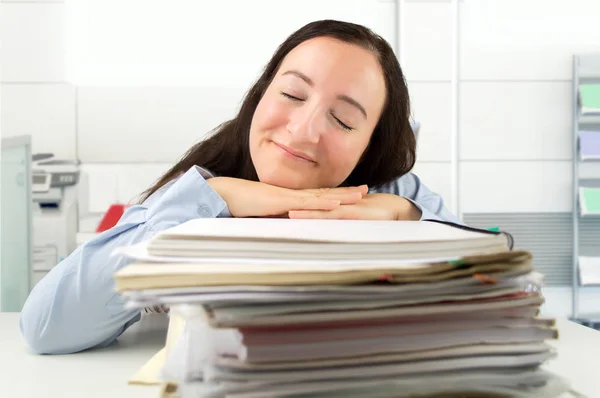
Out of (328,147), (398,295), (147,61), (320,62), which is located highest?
(147,61)

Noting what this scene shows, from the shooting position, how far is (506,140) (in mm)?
4199

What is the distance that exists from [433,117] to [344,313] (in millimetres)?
3955

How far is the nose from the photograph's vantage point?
991mm

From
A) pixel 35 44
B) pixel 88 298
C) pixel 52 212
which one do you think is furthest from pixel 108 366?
pixel 35 44

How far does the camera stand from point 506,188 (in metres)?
4.19

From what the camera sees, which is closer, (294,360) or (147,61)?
(294,360)

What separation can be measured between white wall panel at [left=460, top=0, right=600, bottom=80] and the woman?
3130mm

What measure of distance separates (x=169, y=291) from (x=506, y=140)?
13.3 ft

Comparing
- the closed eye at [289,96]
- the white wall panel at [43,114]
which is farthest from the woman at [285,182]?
the white wall panel at [43,114]

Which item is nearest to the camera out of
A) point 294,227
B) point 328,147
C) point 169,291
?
point 169,291

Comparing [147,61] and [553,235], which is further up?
[147,61]

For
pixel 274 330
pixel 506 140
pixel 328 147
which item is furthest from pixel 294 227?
pixel 506 140

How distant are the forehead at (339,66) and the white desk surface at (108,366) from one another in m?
0.43

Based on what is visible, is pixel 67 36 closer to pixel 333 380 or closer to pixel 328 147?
pixel 328 147
